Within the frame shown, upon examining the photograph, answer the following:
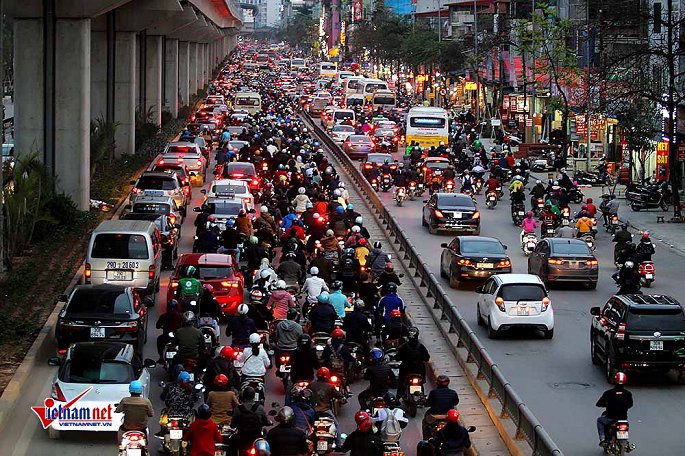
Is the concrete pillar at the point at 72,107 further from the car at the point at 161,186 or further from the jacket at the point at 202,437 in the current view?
the jacket at the point at 202,437

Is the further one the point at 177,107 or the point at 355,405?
the point at 177,107

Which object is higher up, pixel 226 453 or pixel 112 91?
pixel 112 91

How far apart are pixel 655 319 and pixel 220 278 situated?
29.6 ft

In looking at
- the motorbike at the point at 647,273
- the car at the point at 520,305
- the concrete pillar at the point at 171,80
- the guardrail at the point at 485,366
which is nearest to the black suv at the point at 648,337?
the guardrail at the point at 485,366

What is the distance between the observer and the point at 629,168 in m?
61.8

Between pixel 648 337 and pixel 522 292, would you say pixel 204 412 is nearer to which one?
pixel 648 337

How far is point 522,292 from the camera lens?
1122 inches

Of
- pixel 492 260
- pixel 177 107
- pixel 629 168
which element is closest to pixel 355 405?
pixel 492 260

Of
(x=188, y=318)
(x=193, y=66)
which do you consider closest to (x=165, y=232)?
(x=188, y=318)

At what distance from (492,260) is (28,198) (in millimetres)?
11535

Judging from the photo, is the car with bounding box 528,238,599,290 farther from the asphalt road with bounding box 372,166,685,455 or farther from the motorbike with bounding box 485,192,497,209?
the motorbike with bounding box 485,192,497,209

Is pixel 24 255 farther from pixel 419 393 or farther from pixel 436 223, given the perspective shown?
pixel 419 393

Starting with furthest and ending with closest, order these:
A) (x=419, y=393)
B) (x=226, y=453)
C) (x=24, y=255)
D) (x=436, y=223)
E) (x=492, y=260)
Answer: (x=436, y=223) < (x=24, y=255) < (x=492, y=260) < (x=419, y=393) < (x=226, y=453)

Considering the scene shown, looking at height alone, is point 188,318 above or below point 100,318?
above
